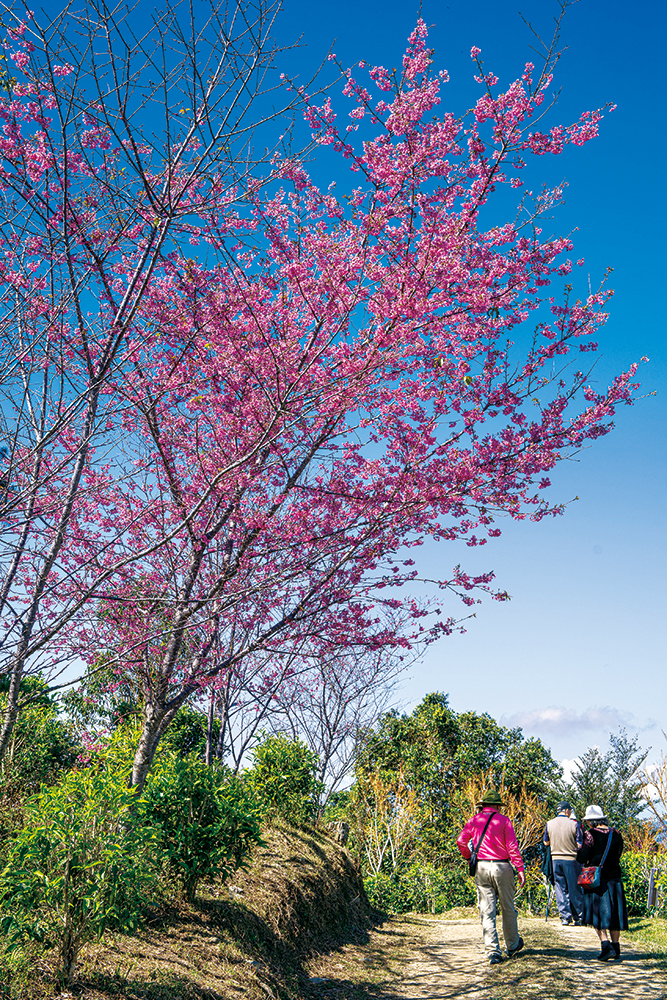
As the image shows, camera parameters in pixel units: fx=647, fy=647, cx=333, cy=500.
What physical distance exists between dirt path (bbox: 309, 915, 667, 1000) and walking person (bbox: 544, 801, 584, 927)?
0.47 m

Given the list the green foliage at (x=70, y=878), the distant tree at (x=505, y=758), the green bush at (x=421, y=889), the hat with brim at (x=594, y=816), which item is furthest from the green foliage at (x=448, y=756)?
the green foliage at (x=70, y=878)

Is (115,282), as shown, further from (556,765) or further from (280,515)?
(556,765)

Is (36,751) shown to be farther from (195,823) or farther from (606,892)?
(606,892)

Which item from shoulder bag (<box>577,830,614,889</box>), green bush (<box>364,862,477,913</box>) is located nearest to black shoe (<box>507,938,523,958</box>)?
shoulder bag (<box>577,830,614,889</box>)

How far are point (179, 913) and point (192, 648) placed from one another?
228 centimetres

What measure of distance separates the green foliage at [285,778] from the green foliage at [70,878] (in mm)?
4794

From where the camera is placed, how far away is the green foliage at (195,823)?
5461mm

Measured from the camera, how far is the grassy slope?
4055 millimetres

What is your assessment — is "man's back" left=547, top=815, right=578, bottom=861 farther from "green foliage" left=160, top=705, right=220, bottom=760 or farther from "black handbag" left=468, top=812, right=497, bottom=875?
"green foliage" left=160, top=705, right=220, bottom=760

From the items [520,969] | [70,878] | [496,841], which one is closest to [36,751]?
[70,878]

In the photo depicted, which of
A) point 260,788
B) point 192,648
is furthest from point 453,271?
point 260,788

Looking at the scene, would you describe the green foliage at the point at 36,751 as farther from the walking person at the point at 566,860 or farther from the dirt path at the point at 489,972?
the walking person at the point at 566,860

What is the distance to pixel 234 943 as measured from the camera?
5375mm

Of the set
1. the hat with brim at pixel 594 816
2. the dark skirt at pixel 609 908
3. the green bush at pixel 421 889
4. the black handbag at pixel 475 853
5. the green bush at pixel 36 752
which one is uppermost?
the green bush at pixel 36 752
